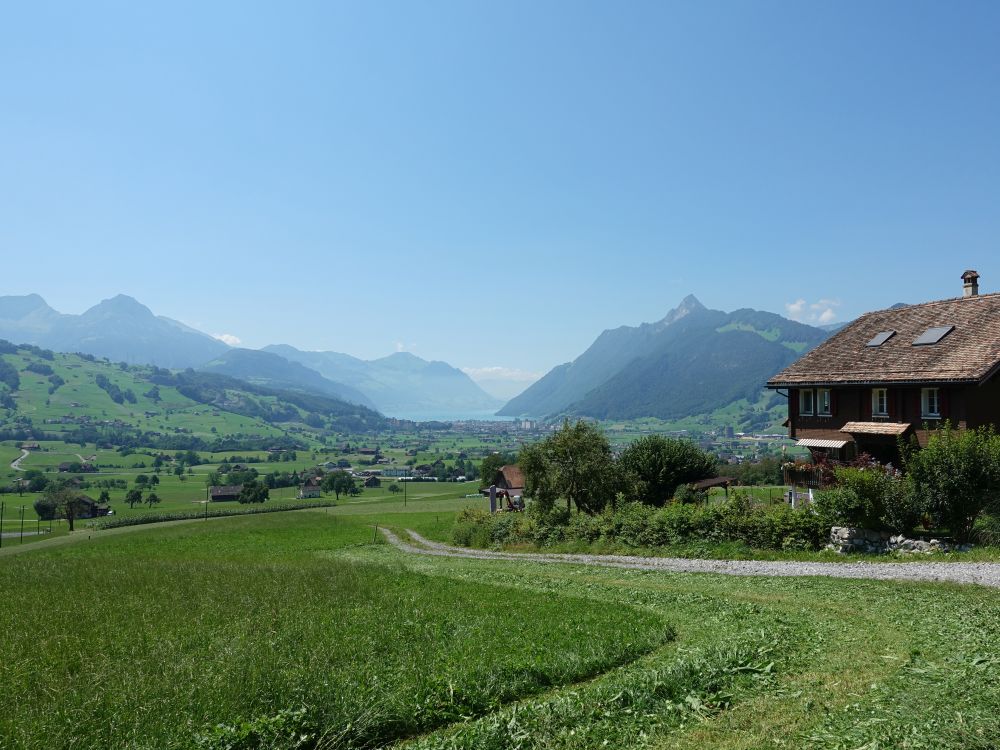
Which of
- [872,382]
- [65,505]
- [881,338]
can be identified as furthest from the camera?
[65,505]

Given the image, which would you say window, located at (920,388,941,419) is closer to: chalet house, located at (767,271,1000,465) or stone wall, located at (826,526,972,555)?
chalet house, located at (767,271,1000,465)

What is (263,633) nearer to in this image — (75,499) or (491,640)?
(491,640)

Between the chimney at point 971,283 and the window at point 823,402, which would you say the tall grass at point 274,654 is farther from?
the chimney at point 971,283

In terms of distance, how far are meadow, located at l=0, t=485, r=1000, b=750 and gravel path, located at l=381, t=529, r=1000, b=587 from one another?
207 centimetres

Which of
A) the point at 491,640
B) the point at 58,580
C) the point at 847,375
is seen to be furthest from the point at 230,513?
the point at 491,640

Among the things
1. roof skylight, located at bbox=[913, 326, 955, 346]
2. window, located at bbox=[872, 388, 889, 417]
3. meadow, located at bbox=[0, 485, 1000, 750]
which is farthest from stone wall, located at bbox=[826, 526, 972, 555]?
roof skylight, located at bbox=[913, 326, 955, 346]

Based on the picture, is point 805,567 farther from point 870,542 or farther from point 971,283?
point 971,283

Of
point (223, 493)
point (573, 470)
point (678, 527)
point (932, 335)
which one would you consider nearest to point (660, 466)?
point (573, 470)

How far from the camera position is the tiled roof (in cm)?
3181

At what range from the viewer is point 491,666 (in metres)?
11.1

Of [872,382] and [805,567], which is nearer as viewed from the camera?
[805,567]

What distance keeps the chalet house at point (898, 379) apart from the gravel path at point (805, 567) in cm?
1295

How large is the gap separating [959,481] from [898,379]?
34.2 ft

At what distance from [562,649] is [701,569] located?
15211mm
